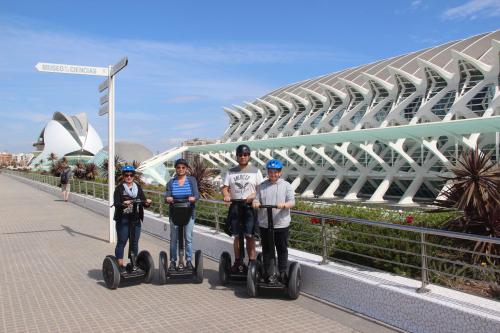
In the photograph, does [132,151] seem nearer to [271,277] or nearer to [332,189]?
[332,189]

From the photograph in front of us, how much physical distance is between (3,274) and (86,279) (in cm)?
144

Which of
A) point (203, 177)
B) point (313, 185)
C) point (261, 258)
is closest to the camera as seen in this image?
point (261, 258)

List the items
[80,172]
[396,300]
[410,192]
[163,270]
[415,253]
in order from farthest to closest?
[410,192]
[80,172]
[163,270]
[415,253]
[396,300]

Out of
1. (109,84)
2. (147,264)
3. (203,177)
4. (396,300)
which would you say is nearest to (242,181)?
(147,264)

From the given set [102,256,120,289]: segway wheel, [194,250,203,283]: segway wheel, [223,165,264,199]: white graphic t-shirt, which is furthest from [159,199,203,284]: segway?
[223,165,264,199]: white graphic t-shirt

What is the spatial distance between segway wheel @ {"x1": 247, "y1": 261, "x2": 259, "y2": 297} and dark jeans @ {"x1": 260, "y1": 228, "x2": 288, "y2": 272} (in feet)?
0.51

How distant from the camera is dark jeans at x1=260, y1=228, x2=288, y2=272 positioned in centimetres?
557

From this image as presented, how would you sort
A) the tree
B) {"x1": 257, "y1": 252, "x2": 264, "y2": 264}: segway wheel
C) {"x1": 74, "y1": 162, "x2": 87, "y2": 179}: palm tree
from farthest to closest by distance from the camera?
{"x1": 74, "y1": 162, "x2": 87, "y2": 179}: palm tree < the tree < {"x1": 257, "y1": 252, "x2": 264, "y2": 264}: segway wheel

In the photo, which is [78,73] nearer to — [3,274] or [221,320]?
[3,274]

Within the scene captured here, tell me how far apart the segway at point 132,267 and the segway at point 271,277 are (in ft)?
5.58

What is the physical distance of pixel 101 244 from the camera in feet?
Answer: 32.8

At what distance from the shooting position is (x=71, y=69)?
9.74m

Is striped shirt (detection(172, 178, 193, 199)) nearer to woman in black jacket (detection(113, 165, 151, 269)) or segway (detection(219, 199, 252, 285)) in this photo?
woman in black jacket (detection(113, 165, 151, 269))

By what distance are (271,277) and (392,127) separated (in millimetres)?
30008
